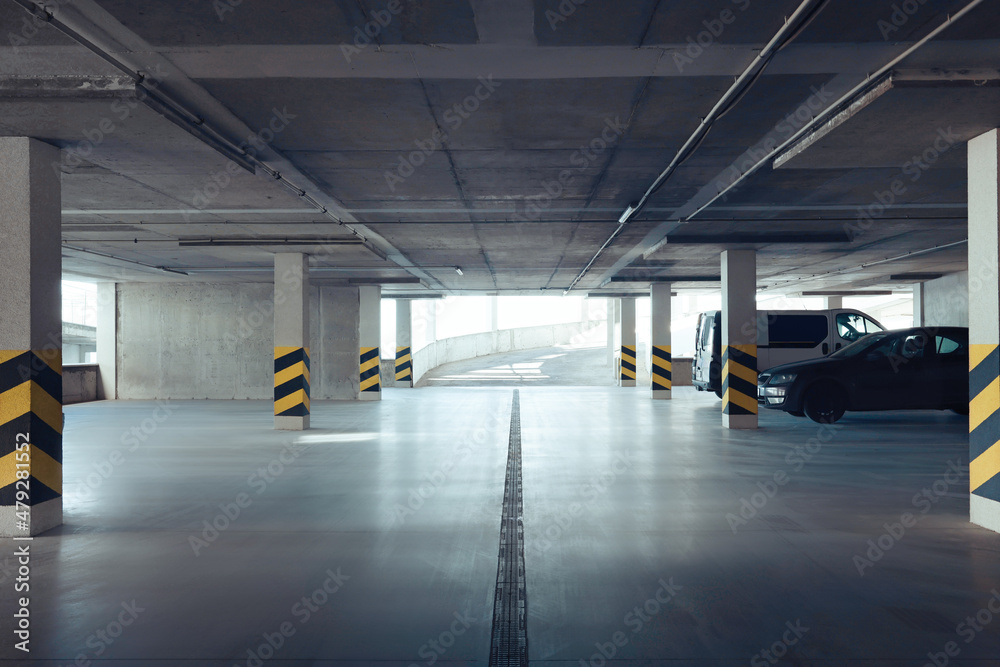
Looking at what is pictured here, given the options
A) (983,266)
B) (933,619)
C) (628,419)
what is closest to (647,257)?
(628,419)

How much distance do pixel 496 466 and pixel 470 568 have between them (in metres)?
3.71

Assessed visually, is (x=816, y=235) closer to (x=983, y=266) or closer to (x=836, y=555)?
(x=983, y=266)

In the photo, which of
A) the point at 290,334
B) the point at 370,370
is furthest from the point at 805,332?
the point at 370,370

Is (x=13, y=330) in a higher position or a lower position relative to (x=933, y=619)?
higher

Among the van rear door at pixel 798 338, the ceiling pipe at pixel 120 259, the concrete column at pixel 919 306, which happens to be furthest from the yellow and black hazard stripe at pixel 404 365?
the concrete column at pixel 919 306

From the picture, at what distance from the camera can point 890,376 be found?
38.5 ft

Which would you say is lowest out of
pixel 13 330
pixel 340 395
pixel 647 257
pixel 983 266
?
pixel 340 395

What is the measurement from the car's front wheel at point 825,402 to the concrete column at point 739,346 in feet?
2.99

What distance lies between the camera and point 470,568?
4344 millimetres

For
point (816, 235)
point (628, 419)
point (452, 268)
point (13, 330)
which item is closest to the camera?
point (13, 330)

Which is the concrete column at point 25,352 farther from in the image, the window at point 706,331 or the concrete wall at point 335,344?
the concrete wall at point 335,344

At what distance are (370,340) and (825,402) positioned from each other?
475 inches

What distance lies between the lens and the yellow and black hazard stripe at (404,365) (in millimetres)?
25350

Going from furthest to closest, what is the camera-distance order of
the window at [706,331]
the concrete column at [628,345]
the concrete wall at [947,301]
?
1. the concrete column at [628,345]
2. the concrete wall at [947,301]
3. the window at [706,331]
